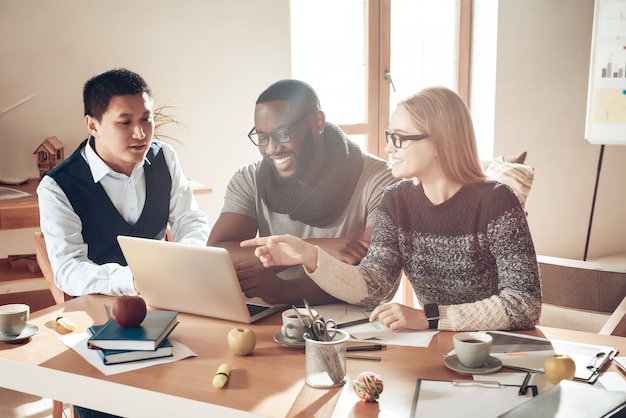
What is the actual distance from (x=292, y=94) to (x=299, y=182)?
0.29 m

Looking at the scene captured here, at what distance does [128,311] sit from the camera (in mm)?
1455

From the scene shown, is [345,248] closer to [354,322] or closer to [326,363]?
[354,322]

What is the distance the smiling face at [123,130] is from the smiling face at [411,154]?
89 centimetres

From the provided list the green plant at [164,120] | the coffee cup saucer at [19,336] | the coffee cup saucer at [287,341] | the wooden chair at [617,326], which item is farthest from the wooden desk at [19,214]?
the wooden chair at [617,326]

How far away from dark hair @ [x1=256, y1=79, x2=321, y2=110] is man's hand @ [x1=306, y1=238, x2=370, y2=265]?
0.46 meters

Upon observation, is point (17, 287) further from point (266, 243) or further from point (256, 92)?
point (266, 243)

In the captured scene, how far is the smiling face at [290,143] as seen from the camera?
2135 mm

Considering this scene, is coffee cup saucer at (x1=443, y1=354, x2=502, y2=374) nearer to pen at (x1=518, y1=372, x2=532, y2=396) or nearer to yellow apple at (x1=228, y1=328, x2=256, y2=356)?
pen at (x1=518, y1=372, x2=532, y2=396)

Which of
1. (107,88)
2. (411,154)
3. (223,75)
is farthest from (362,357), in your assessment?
(223,75)

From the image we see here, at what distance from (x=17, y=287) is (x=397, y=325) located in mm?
2383

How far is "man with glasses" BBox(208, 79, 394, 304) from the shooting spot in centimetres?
215

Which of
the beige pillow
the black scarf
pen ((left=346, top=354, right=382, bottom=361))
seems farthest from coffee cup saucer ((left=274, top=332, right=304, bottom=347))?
the beige pillow

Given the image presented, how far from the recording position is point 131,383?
50.6 inches

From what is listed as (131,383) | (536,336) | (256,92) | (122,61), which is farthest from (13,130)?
(536,336)
